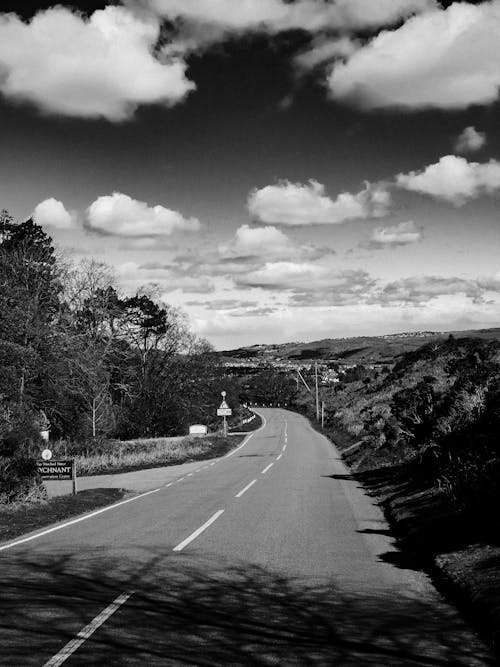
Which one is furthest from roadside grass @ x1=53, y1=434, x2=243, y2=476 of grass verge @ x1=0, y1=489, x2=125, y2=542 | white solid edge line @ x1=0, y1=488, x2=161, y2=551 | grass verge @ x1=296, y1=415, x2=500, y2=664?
grass verge @ x1=296, y1=415, x2=500, y2=664

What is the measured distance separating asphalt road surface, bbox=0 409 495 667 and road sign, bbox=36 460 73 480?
306cm

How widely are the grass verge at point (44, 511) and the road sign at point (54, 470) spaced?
2.06 feet

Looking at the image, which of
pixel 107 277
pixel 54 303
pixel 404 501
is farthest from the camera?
pixel 107 277

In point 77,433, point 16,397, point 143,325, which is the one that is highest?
point 143,325

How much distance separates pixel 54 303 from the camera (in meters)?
35.6

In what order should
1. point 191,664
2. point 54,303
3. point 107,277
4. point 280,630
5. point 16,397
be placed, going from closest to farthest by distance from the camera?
point 191,664, point 280,630, point 16,397, point 54,303, point 107,277

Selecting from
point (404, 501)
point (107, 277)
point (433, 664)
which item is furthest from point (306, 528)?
point (107, 277)

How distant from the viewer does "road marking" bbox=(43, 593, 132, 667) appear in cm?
497

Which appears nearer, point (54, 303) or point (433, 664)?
point (433, 664)

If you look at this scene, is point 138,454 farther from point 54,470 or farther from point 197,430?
point 54,470

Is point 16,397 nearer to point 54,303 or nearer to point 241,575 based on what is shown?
point 54,303

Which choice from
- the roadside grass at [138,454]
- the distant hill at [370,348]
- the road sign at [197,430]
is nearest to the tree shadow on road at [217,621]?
the roadside grass at [138,454]

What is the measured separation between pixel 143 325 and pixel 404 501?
45.0 meters

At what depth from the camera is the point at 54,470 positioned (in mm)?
16469
